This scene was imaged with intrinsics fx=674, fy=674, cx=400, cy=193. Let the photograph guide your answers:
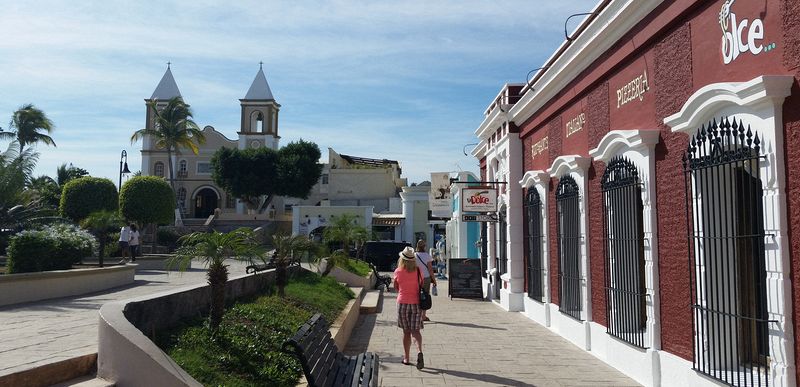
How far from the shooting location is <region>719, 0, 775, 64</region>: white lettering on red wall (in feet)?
18.6

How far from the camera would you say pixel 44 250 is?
1404 centimetres

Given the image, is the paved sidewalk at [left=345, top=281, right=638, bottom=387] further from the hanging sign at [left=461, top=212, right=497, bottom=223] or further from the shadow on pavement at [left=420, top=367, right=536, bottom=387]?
the hanging sign at [left=461, top=212, right=497, bottom=223]

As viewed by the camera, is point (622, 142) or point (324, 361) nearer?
point (324, 361)

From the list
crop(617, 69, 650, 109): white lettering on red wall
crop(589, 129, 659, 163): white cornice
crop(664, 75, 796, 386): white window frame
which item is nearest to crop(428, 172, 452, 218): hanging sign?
crop(589, 129, 659, 163): white cornice

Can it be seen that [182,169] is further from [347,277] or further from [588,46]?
[588,46]

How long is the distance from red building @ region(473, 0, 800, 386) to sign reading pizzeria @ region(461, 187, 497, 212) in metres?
3.88

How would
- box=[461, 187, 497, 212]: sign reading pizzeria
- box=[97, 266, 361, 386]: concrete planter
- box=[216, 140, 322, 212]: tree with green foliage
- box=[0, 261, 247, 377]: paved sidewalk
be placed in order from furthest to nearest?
1. box=[216, 140, 322, 212]: tree with green foliage
2. box=[461, 187, 497, 212]: sign reading pizzeria
3. box=[0, 261, 247, 377]: paved sidewalk
4. box=[97, 266, 361, 386]: concrete planter

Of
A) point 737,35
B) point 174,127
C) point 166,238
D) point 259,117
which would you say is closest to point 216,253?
point 737,35

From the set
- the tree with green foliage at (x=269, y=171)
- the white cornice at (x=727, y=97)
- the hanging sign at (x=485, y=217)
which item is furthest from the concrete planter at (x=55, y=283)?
the tree with green foliage at (x=269, y=171)

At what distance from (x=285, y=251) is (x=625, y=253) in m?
6.69

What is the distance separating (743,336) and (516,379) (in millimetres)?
2581

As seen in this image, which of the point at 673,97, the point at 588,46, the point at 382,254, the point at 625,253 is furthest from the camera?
the point at 382,254

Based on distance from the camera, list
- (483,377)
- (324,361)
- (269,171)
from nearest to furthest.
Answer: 1. (324,361)
2. (483,377)
3. (269,171)

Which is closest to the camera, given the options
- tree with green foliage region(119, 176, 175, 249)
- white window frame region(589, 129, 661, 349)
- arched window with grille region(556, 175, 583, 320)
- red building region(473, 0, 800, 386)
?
red building region(473, 0, 800, 386)
